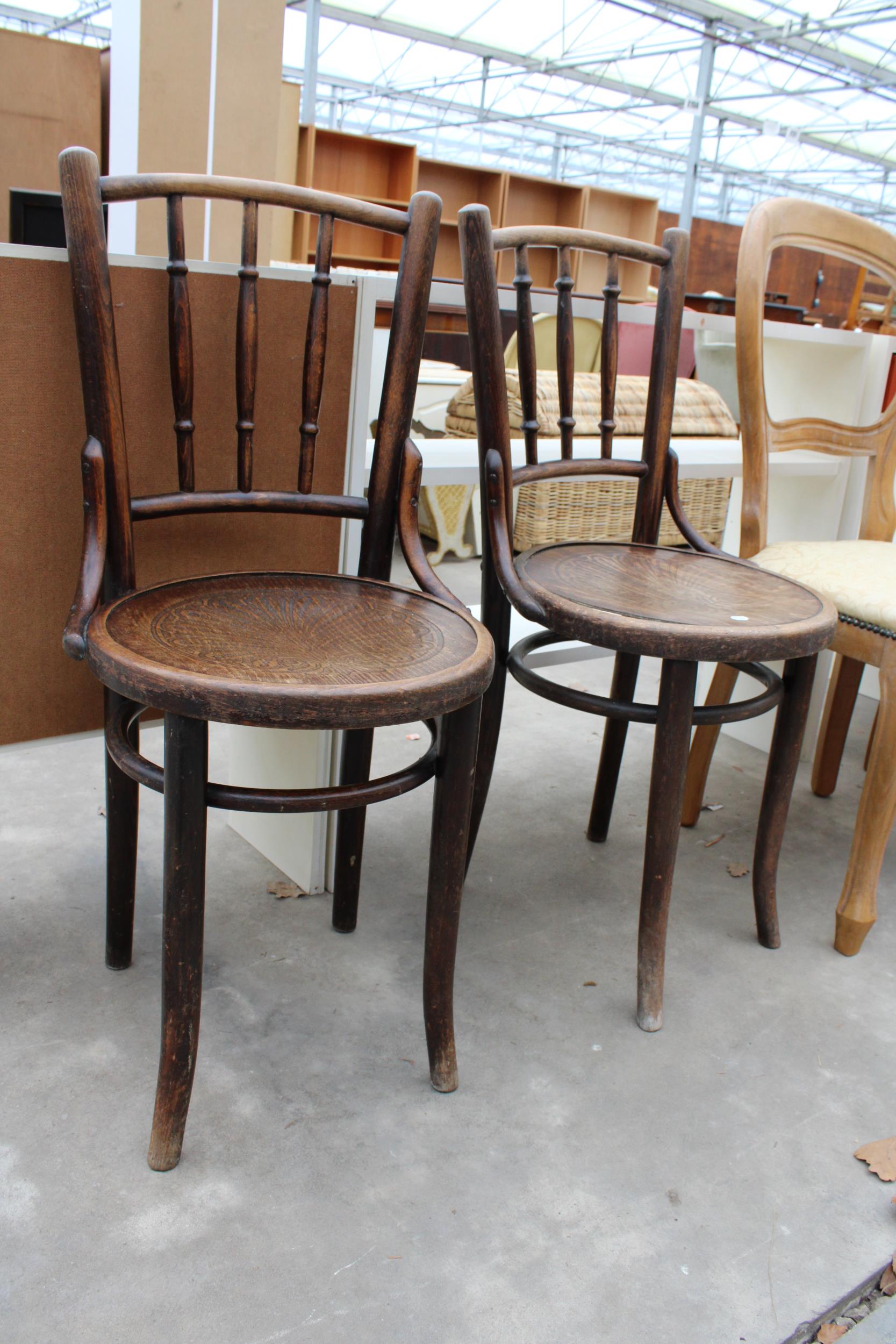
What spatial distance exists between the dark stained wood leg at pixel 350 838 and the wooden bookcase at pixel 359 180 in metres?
6.01

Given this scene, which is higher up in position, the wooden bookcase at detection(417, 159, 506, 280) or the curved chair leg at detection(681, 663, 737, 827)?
the wooden bookcase at detection(417, 159, 506, 280)

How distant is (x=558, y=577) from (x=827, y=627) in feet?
1.10

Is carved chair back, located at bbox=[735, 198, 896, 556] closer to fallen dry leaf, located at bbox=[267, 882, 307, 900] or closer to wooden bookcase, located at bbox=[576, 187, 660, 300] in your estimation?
fallen dry leaf, located at bbox=[267, 882, 307, 900]

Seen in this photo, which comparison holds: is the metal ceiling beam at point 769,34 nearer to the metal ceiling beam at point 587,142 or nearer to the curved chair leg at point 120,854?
the metal ceiling beam at point 587,142

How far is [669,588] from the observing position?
1.35 m

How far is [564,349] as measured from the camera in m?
1.43

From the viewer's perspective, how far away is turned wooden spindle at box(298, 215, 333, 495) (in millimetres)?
1188

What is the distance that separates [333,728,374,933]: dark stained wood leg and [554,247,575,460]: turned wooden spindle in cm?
51

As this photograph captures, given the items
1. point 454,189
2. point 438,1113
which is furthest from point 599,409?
point 454,189

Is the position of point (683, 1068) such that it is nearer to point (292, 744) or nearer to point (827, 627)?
point (827, 627)

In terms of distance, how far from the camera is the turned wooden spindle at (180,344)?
1.09m

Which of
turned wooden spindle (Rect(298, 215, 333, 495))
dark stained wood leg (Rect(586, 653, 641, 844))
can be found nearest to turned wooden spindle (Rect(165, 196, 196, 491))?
turned wooden spindle (Rect(298, 215, 333, 495))

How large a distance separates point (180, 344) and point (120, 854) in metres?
0.60

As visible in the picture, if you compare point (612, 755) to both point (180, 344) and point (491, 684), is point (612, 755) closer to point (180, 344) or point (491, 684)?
point (491, 684)
